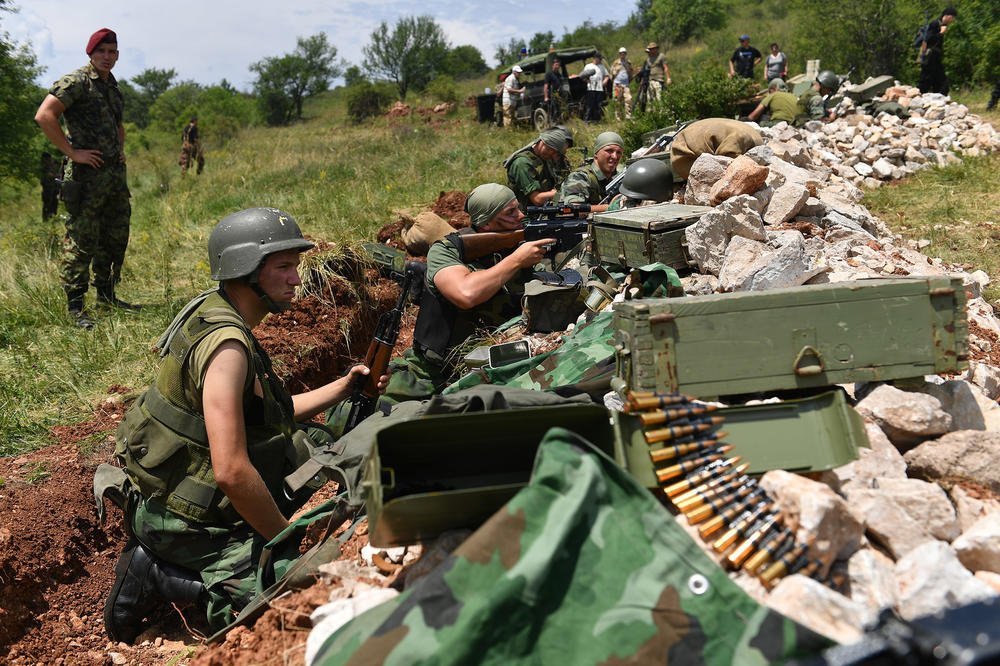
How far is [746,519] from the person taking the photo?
1877 millimetres

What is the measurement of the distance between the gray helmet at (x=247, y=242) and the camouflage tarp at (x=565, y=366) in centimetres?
110

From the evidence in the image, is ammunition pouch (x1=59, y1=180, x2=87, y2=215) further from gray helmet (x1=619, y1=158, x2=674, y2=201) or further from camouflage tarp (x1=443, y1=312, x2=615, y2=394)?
gray helmet (x1=619, y1=158, x2=674, y2=201)

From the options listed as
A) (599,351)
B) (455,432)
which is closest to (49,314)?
(599,351)

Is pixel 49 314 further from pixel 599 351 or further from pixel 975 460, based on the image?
pixel 975 460

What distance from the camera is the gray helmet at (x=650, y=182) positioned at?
6.48 m

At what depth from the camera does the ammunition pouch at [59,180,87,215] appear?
6.44 metres

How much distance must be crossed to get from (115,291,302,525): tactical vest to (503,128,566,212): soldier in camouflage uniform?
5586 mm

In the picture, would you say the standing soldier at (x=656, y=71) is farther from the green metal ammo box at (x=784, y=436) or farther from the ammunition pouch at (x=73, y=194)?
the green metal ammo box at (x=784, y=436)

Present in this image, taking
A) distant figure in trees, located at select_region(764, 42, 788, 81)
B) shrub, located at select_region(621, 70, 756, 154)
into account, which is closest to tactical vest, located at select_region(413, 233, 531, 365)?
shrub, located at select_region(621, 70, 756, 154)

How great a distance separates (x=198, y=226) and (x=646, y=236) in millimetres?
6933

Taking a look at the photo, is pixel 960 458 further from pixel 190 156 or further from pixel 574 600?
pixel 190 156

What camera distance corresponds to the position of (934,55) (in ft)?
47.7

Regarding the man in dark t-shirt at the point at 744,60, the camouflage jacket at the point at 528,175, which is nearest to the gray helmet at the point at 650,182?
the camouflage jacket at the point at 528,175

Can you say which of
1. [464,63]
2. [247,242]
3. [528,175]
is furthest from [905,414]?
[464,63]
